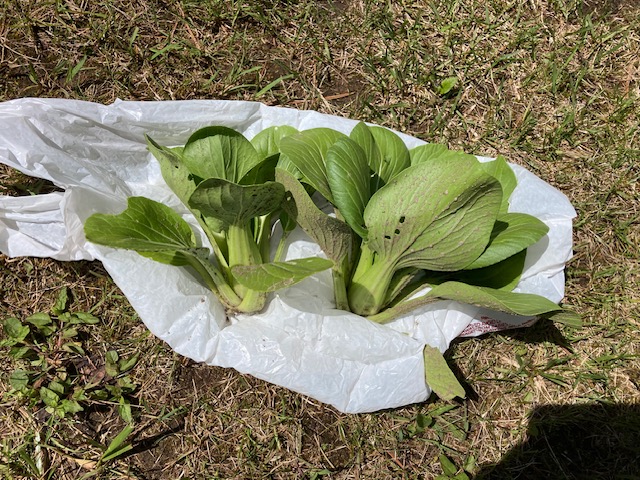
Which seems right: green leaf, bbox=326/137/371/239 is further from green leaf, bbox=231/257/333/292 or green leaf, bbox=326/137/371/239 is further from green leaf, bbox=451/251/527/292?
green leaf, bbox=451/251/527/292

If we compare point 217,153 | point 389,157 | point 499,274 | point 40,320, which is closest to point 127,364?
point 40,320

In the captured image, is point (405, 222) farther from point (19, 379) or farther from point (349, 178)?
point (19, 379)

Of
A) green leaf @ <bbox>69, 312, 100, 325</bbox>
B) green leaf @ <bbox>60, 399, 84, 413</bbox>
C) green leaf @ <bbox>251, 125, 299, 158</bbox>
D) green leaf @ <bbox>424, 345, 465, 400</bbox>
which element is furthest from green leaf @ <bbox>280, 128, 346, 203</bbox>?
green leaf @ <bbox>60, 399, 84, 413</bbox>

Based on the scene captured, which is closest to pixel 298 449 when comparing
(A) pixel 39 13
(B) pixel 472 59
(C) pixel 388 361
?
(C) pixel 388 361

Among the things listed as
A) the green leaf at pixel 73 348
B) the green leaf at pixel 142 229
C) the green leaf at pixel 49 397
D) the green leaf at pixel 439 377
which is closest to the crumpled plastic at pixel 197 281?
the green leaf at pixel 439 377

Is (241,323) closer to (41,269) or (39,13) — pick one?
(41,269)

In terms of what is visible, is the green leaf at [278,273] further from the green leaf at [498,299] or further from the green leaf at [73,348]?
the green leaf at [73,348]
